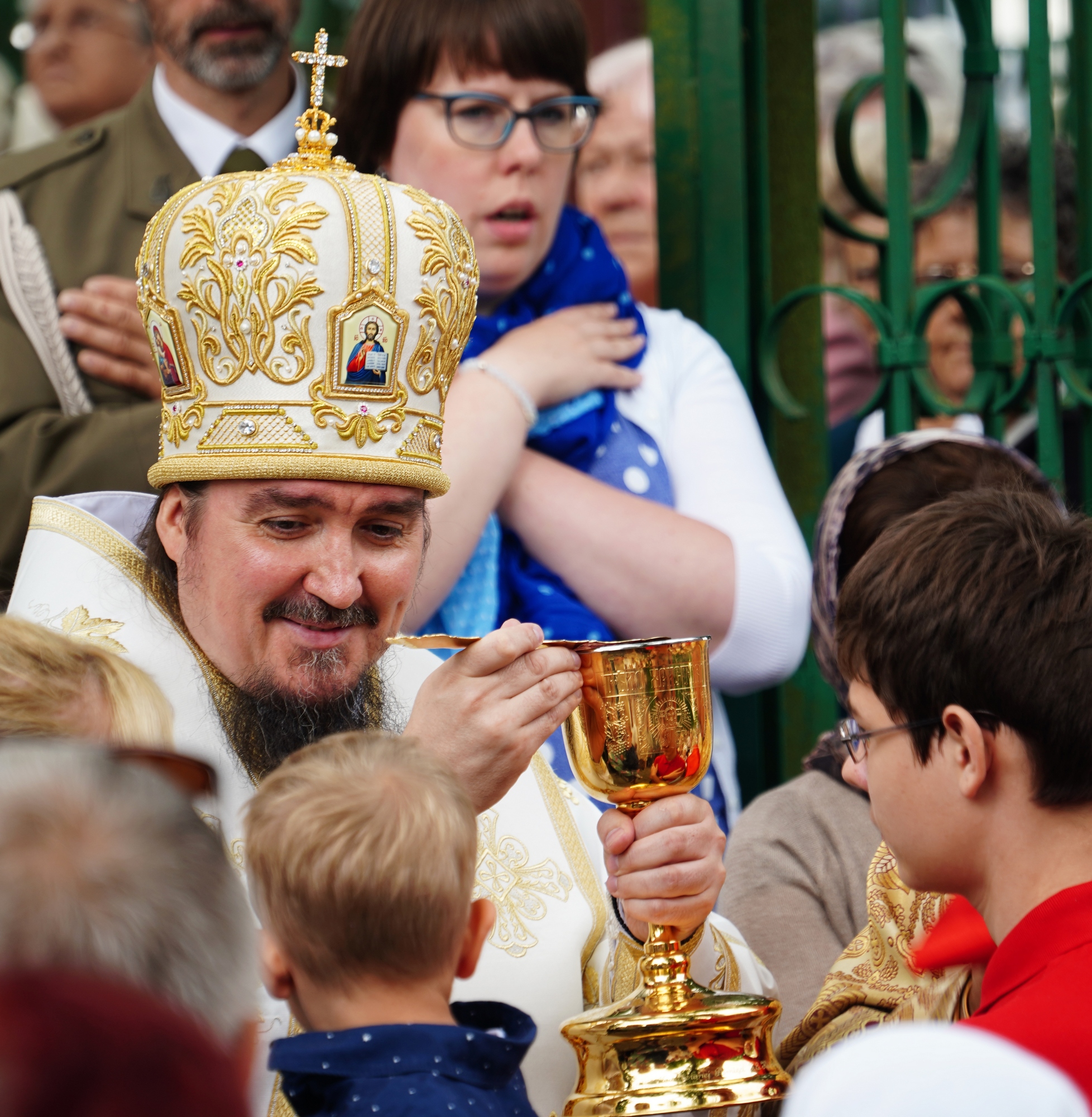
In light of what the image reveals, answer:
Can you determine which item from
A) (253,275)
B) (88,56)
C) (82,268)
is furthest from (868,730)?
(88,56)

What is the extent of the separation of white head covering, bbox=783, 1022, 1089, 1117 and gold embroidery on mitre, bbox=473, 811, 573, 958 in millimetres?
1588

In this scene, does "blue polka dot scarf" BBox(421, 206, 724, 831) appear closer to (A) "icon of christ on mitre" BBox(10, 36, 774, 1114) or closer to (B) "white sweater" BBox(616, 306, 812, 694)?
(B) "white sweater" BBox(616, 306, 812, 694)

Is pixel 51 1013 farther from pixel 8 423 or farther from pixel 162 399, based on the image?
pixel 8 423

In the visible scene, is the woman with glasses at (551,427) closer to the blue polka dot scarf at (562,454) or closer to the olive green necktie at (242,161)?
the blue polka dot scarf at (562,454)

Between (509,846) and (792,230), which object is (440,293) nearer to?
(509,846)

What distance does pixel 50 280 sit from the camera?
3512mm

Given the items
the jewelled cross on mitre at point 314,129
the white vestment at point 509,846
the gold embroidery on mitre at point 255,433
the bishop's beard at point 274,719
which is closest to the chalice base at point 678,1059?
the white vestment at point 509,846

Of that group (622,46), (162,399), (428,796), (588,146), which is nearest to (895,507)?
(162,399)

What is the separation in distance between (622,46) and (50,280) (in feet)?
7.71

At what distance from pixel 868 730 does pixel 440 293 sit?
1.08m

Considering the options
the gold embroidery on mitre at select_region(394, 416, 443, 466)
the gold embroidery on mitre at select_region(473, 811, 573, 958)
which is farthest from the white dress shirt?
the gold embroidery on mitre at select_region(473, 811, 573, 958)

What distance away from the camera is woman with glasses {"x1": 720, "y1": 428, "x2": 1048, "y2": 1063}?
8.98 ft

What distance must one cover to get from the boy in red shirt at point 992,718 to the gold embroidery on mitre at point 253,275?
106cm

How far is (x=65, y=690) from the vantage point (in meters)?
2.00
